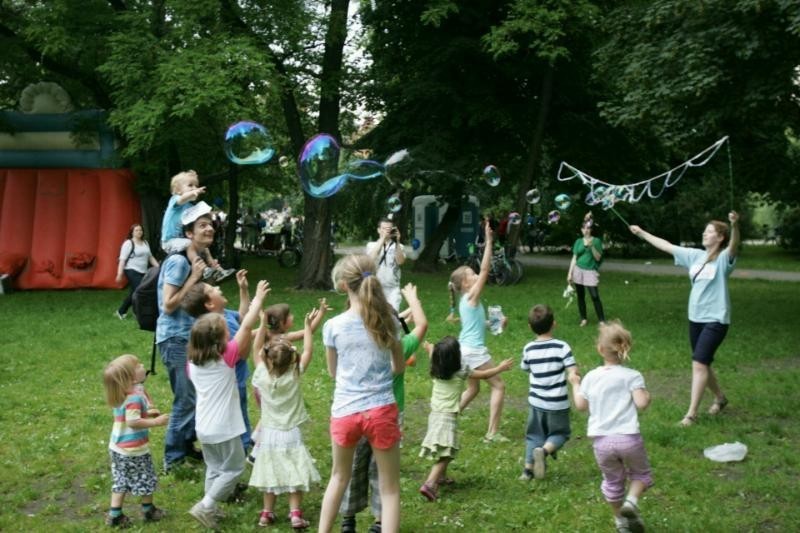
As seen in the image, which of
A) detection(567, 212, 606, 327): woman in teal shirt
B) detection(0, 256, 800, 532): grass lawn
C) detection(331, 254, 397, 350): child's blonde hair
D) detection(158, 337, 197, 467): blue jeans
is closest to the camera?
detection(331, 254, 397, 350): child's blonde hair

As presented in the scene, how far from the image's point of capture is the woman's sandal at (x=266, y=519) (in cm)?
614

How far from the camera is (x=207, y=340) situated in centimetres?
596

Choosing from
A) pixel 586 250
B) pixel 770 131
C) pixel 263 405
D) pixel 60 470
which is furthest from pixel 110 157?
pixel 263 405

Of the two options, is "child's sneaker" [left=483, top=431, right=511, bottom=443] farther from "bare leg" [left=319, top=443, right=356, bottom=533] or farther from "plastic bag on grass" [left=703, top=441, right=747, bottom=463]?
"bare leg" [left=319, top=443, right=356, bottom=533]

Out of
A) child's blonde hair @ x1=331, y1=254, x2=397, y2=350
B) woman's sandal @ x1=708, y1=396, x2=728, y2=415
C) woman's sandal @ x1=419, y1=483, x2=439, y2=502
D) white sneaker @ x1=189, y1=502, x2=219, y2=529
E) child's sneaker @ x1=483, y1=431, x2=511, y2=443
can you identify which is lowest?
white sneaker @ x1=189, y1=502, x2=219, y2=529

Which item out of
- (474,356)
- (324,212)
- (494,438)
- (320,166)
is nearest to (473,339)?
(474,356)

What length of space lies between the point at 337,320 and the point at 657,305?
13.5m

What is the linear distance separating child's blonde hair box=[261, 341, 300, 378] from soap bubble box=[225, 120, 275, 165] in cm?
525

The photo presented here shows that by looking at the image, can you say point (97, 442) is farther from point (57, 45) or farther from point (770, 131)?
point (57, 45)

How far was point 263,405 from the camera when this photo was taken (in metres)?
6.32

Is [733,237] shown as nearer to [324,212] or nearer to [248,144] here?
[248,144]

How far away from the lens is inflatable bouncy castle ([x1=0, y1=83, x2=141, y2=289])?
901 inches

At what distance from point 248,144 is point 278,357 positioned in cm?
543

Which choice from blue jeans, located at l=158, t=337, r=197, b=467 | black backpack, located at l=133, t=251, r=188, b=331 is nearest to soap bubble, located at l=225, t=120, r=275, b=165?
black backpack, located at l=133, t=251, r=188, b=331
